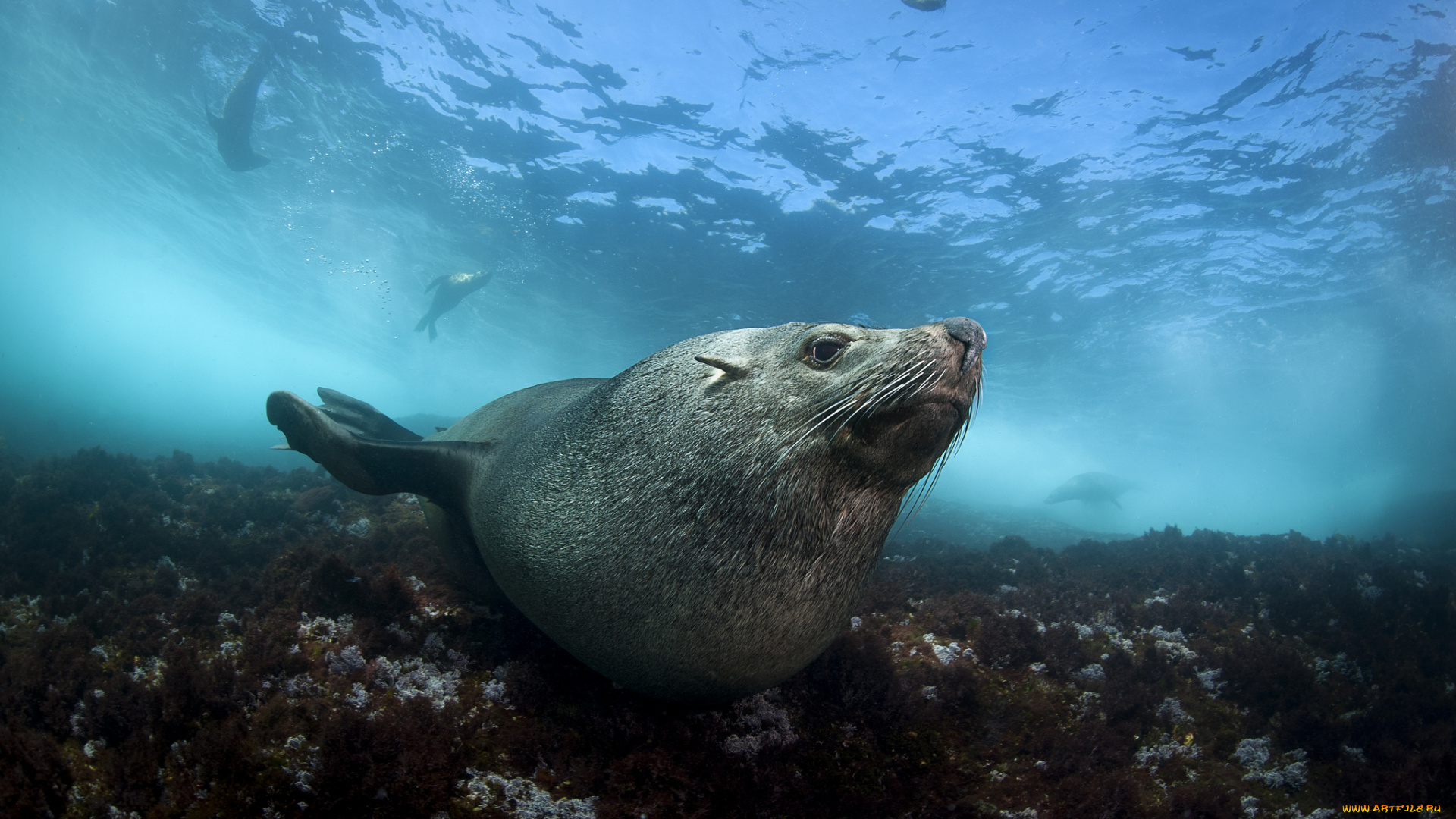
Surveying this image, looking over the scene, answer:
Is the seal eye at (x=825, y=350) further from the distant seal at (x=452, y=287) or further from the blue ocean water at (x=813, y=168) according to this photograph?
the distant seal at (x=452, y=287)

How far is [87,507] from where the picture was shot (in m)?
5.48

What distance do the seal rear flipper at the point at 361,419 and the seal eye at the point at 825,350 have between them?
381 cm

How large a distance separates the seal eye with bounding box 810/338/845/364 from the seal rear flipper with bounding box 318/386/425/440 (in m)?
3.81

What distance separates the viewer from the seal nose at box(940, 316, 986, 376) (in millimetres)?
1707

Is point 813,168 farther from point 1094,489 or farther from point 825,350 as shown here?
point 1094,489

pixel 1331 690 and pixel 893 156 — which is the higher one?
pixel 893 156

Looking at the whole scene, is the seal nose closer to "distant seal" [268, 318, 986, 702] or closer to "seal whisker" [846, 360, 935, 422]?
"distant seal" [268, 318, 986, 702]

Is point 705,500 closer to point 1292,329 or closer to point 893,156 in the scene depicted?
point 893,156

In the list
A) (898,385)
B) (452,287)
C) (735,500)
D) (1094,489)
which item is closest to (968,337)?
(898,385)

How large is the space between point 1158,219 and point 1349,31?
5.56 metres

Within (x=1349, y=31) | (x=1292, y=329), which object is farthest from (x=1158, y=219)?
(x=1292, y=329)

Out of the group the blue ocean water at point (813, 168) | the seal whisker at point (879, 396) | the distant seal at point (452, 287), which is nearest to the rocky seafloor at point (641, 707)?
the seal whisker at point (879, 396)

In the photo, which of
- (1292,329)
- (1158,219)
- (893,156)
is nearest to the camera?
(893,156)

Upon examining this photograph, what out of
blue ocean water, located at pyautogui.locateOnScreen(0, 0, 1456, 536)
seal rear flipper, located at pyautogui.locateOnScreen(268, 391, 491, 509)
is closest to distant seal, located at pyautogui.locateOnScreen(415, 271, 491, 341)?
blue ocean water, located at pyautogui.locateOnScreen(0, 0, 1456, 536)
